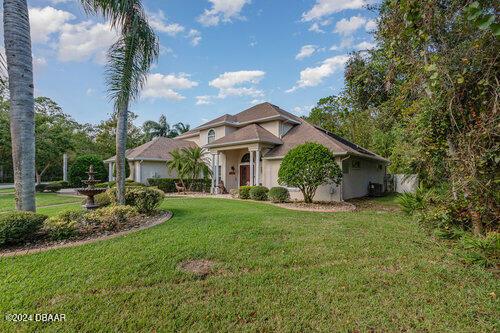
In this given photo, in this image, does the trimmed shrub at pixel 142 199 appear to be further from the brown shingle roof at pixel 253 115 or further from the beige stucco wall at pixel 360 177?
the brown shingle roof at pixel 253 115

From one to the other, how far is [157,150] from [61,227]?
738 inches

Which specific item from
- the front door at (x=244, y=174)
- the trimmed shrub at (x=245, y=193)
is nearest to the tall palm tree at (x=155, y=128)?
the front door at (x=244, y=174)

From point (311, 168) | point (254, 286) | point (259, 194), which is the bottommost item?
point (254, 286)

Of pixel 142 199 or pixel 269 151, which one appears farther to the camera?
pixel 269 151

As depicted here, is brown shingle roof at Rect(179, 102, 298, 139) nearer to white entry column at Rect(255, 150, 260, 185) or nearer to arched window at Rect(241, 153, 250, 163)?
arched window at Rect(241, 153, 250, 163)

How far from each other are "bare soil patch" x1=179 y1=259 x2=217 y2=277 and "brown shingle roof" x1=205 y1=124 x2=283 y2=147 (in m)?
12.3

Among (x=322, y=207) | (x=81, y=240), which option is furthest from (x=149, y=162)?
(x=81, y=240)

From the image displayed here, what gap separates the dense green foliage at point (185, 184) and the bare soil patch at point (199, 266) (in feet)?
56.0

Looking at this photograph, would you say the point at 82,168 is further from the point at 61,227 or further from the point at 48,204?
the point at 61,227

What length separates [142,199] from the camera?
9.20 meters

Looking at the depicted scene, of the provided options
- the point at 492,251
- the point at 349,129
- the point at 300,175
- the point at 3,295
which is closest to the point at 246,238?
the point at 3,295

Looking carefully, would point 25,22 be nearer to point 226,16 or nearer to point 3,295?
point 3,295

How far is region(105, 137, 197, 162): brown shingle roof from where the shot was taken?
22688mm

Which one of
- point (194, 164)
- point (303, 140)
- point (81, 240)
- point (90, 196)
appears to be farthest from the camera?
point (194, 164)
